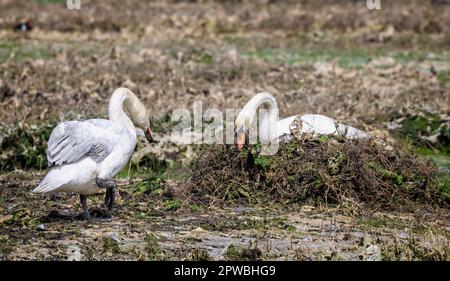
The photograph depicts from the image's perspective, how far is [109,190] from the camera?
388 inches

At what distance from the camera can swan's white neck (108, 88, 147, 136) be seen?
1012 cm

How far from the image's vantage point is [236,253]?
8.67 m

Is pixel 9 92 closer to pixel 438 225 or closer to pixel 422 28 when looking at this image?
pixel 438 225

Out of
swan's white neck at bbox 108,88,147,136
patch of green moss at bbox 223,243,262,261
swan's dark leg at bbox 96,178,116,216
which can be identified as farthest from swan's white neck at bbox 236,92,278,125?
patch of green moss at bbox 223,243,262,261

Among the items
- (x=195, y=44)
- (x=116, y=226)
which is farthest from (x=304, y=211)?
(x=195, y=44)

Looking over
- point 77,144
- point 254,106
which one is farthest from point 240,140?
point 77,144

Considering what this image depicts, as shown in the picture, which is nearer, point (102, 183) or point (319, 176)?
point (102, 183)

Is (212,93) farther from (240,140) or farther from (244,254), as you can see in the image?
(244,254)

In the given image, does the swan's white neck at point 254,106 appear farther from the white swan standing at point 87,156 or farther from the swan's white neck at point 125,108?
the white swan standing at point 87,156

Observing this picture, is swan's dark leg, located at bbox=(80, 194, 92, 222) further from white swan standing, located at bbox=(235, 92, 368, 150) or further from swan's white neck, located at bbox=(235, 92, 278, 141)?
swan's white neck, located at bbox=(235, 92, 278, 141)

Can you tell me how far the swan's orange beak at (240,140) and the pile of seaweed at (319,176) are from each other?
0.26 ft

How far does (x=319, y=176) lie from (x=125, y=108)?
217cm

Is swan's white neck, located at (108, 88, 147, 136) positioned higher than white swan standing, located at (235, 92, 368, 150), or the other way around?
swan's white neck, located at (108, 88, 147, 136)

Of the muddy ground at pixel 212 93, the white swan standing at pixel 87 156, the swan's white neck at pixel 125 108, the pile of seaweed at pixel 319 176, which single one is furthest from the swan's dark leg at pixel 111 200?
the pile of seaweed at pixel 319 176
